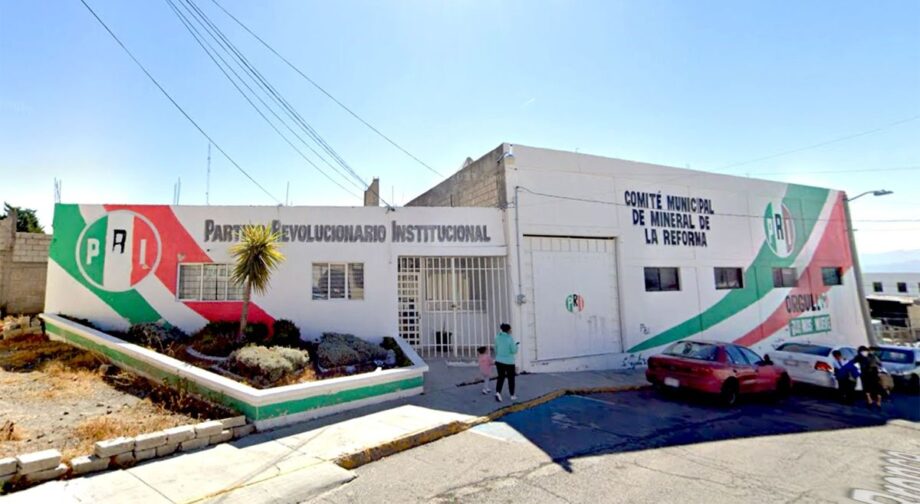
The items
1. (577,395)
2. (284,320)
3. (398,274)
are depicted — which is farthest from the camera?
(398,274)

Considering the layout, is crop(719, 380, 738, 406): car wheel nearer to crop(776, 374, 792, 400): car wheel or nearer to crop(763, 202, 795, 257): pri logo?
crop(776, 374, 792, 400): car wheel

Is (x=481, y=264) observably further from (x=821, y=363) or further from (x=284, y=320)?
(x=821, y=363)

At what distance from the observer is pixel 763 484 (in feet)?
17.6

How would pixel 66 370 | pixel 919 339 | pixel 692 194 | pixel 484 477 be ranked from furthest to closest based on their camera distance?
pixel 919 339, pixel 692 194, pixel 66 370, pixel 484 477

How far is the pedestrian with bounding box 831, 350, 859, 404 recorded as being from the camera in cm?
1154

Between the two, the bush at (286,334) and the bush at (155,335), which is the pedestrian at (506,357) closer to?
the bush at (286,334)

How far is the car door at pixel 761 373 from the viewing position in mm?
10641

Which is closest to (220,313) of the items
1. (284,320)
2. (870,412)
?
(284,320)

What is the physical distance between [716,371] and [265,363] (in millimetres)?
9542

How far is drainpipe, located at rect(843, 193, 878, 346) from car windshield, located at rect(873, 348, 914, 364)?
9.02m

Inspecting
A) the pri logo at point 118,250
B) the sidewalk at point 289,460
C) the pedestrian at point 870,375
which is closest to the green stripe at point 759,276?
the pedestrian at point 870,375

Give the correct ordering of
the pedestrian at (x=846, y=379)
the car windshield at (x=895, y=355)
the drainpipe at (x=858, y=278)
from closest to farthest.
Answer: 1. the pedestrian at (x=846, y=379)
2. the car windshield at (x=895, y=355)
3. the drainpipe at (x=858, y=278)

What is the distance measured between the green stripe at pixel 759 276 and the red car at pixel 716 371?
11.9 ft

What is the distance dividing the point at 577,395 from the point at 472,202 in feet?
24.0
